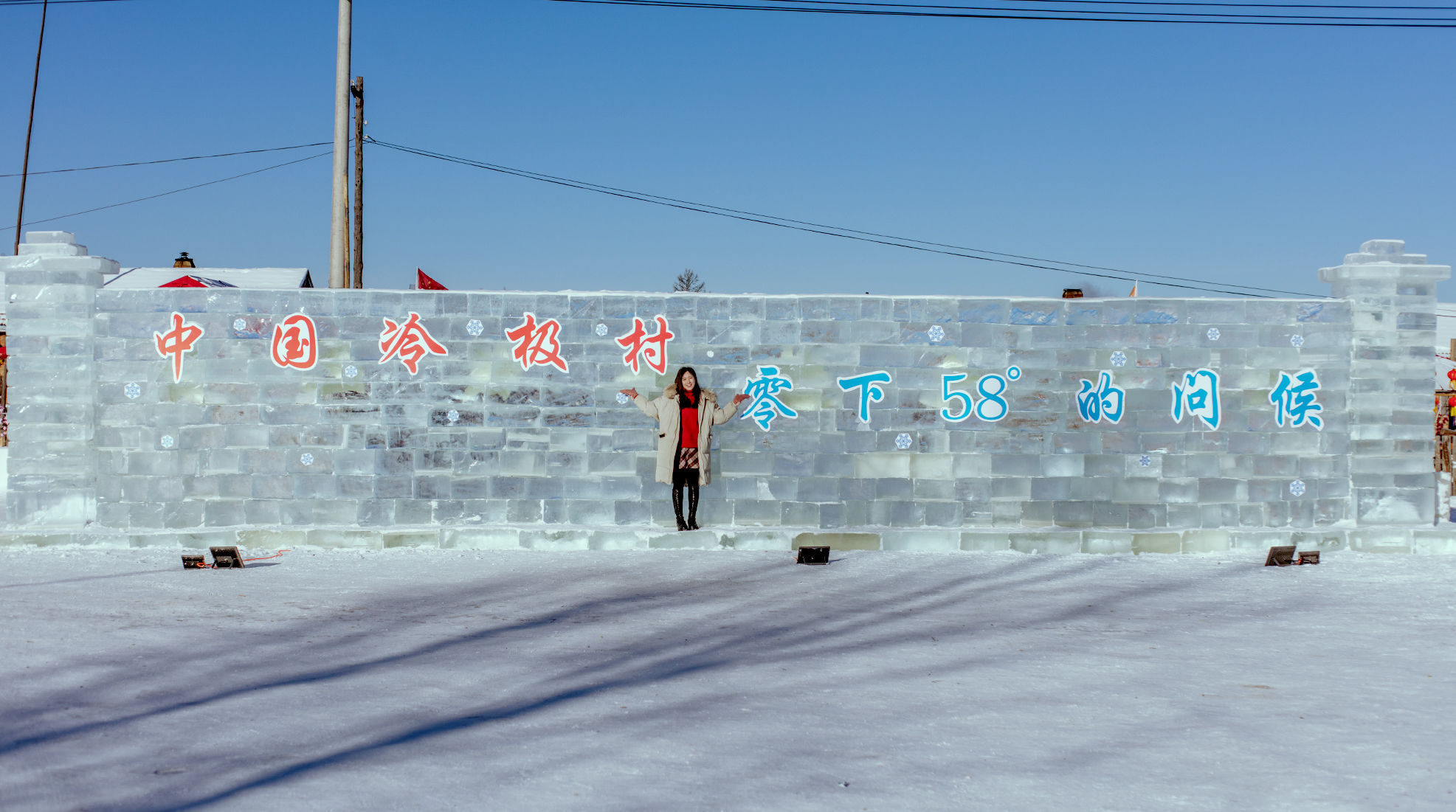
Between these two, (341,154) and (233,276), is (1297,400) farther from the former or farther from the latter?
(233,276)

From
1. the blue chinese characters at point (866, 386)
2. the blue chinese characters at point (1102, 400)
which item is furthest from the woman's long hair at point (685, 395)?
the blue chinese characters at point (1102, 400)

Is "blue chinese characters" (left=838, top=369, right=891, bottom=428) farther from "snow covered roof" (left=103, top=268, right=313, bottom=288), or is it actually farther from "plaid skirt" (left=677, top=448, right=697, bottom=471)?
"snow covered roof" (left=103, top=268, right=313, bottom=288)

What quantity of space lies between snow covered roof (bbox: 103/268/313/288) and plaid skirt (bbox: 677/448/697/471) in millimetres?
27247

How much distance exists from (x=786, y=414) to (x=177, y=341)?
5.80m

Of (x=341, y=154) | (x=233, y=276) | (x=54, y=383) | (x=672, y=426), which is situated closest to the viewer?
(x=672, y=426)

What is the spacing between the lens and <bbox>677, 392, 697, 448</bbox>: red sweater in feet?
35.0

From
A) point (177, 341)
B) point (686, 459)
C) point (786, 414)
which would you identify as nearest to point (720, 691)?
point (686, 459)

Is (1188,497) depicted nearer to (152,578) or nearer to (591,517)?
(591,517)

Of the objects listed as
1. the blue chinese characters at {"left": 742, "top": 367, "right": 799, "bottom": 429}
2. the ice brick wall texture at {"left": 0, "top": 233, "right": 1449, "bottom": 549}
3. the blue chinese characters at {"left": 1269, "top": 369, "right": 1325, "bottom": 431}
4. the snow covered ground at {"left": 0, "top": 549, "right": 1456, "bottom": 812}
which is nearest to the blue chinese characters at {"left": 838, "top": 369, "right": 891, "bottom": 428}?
the ice brick wall texture at {"left": 0, "top": 233, "right": 1449, "bottom": 549}

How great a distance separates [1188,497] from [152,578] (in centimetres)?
905

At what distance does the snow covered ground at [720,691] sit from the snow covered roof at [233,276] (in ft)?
93.6

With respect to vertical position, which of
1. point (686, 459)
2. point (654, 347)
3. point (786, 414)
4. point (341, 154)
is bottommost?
point (686, 459)

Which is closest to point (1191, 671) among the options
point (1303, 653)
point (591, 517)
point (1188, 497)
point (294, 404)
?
point (1303, 653)

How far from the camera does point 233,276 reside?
37312 millimetres
